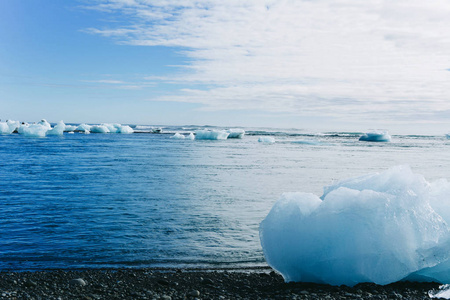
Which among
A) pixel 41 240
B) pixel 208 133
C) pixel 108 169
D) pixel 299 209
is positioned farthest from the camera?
pixel 208 133

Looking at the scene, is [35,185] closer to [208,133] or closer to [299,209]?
[299,209]

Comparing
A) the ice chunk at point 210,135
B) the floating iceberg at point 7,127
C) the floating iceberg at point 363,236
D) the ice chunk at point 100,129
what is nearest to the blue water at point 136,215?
the floating iceberg at point 363,236

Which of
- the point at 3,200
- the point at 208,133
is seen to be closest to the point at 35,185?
the point at 3,200

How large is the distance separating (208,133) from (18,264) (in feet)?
151

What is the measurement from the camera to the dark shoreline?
15.7 ft

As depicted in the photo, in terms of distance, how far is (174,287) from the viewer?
527 cm

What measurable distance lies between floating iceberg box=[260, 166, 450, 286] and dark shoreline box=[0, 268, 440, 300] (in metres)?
0.20

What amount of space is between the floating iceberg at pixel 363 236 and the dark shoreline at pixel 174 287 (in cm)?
20

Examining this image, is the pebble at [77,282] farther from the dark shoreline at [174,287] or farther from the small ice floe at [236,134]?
the small ice floe at [236,134]

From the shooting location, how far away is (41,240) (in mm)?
7461

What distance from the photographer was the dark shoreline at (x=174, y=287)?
4.79 metres

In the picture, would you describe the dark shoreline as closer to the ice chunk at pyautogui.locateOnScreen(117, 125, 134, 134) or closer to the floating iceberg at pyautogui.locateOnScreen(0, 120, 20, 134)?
the floating iceberg at pyautogui.locateOnScreen(0, 120, 20, 134)

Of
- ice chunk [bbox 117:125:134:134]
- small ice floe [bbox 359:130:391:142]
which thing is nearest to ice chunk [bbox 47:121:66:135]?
ice chunk [bbox 117:125:134:134]

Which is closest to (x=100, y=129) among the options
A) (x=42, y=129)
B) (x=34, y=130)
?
(x=42, y=129)
